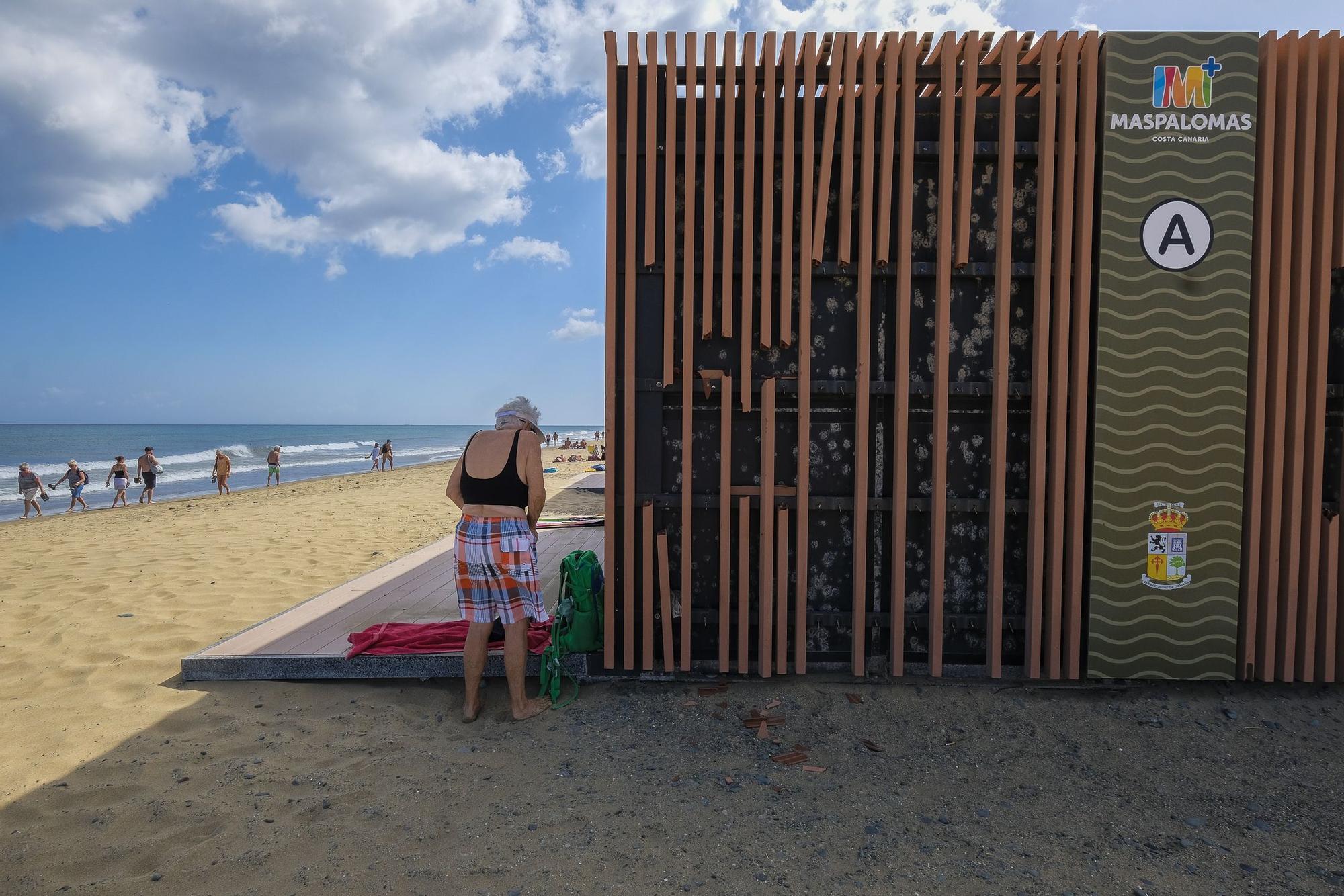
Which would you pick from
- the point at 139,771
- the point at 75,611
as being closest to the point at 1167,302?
the point at 139,771

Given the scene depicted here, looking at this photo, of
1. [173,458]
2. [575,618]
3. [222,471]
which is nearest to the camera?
[575,618]

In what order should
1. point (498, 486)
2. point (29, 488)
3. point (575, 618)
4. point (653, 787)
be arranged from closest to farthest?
point (653, 787) → point (498, 486) → point (575, 618) → point (29, 488)

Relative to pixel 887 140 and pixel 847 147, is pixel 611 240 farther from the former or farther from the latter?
pixel 887 140

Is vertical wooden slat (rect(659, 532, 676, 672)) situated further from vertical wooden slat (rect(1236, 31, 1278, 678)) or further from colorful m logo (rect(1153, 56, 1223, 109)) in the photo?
colorful m logo (rect(1153, 56, 1223, 109))

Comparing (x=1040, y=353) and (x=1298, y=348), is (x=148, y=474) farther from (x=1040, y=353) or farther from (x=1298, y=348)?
(x=1298, y=348)

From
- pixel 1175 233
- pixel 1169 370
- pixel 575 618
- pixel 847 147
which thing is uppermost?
pixel 847 147

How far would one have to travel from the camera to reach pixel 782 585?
3934 millimetres

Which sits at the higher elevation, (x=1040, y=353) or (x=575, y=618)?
(x=1040, y=353)

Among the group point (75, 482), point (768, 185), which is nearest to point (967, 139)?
point (768, 185)

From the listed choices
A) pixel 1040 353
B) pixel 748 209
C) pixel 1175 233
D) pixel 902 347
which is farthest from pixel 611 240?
pixel 1175 233

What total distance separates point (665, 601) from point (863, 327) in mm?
1992

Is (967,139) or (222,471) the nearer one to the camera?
(967,139)

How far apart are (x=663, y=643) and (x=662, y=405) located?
1447 mm

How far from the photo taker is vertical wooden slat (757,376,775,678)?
154 inches
